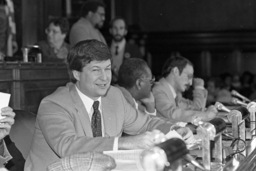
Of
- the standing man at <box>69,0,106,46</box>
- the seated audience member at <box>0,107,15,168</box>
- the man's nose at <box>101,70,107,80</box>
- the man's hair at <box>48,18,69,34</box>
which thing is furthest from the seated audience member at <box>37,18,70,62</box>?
the seated audience member at <box>0,107,15,168</box>

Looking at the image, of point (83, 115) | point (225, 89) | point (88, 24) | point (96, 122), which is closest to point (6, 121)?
point (83, 115)

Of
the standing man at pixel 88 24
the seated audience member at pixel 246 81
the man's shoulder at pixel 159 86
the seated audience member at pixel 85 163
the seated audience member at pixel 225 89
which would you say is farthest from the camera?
the seated audience member at pixel 246 81

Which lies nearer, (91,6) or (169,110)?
(169,110)

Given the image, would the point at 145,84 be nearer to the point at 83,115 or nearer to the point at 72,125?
the point at 83,115

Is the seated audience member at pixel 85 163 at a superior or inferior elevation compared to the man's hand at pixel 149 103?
superior

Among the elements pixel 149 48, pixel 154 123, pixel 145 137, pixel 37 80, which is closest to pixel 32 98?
pixel 37 80

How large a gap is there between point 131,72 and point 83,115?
149 cm

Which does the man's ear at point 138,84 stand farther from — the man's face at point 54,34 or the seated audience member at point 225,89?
the seated audience member at point 225,89

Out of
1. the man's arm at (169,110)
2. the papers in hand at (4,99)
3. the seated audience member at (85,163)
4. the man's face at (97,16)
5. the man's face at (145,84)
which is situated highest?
the man's face at (97,16)

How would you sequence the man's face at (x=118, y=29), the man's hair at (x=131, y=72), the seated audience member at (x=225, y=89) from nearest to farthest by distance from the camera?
the man's hair at (x=131, y=72) < the man's face at (x=118, y=29) < the seated audience member at (x=225, y=89)

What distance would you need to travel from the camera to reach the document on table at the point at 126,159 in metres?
1.98

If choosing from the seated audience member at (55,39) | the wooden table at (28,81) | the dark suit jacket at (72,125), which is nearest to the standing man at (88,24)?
the seated audience member at (55,39)

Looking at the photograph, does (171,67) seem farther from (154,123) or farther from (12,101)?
(154,123)

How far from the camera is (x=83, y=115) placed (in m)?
2.64
